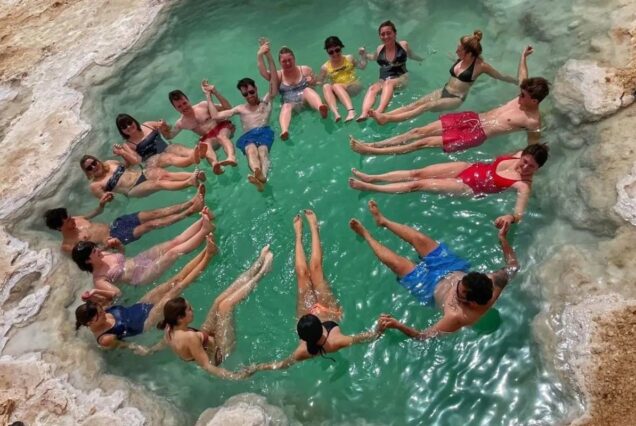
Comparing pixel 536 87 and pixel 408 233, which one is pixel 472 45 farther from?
pixel 408 233

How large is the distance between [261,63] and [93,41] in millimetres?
3964

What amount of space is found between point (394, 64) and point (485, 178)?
2.69 m

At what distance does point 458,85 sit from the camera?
23.8 ft

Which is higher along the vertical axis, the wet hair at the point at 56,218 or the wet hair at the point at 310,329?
the wet hair at the point at 56,218

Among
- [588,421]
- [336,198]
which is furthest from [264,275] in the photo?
[588,421]

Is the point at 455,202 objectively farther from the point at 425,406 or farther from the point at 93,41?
the point at 93,41

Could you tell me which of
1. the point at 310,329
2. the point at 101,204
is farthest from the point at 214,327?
the point at 101,204

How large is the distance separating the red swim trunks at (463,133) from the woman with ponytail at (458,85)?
0.66m

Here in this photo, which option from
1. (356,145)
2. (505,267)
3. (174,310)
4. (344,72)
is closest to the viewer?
(174,310)

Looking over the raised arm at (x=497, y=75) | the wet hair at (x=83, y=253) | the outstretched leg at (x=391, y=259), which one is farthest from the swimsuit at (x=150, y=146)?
the raised arm at (x=497, y=75)

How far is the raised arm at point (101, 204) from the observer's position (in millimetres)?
7062

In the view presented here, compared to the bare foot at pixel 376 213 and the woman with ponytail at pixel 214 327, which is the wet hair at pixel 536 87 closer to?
the bare foot at pixel 376 213

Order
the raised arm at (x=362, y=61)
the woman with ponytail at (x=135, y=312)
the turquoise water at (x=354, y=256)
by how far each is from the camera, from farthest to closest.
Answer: the raised arm at (x=362, y=61) < the woman with ponytail at (x=135, y=312) < the turquoise water at (x=354, y=256)

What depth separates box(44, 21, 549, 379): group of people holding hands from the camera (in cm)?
516
